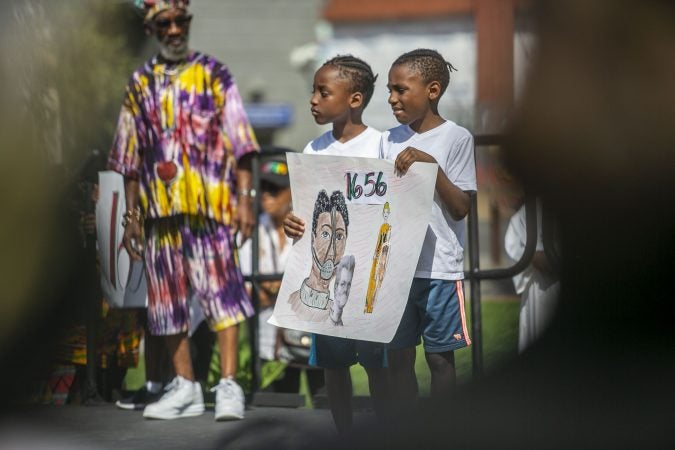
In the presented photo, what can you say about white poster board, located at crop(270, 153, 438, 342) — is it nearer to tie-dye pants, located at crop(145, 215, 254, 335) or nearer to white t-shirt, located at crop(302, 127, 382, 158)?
white t-shirt, located at crop(302, 127, 382, 158)

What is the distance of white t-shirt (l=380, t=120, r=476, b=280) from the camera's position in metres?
3.38

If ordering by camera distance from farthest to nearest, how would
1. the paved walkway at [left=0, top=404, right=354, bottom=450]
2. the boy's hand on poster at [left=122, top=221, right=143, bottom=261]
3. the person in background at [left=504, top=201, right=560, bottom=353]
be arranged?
the boy's hand on poster at [left=122, top=221, right=143, bottom=261] → the paved walkway at [left=0, top=404, right=354, bottom=450] → the person in background at [left=504, top=201, right=560, bottom=353]

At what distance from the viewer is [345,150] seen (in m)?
3.64

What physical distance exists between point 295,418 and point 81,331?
115 cm

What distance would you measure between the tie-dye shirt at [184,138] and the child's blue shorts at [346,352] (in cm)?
77

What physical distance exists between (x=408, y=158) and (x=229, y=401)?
3.87 ft

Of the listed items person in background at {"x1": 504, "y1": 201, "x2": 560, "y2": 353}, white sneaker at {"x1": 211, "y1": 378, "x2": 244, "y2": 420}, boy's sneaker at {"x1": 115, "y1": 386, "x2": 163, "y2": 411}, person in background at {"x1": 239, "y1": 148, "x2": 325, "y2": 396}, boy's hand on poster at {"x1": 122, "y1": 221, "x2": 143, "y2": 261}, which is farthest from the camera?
person in background at {"x1": 239, "y1": 148, "x2": 325, "y2": 396}

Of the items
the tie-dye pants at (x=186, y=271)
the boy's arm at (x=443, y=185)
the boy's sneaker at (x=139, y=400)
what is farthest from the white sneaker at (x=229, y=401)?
the boy's arm at (x=443, y=185)

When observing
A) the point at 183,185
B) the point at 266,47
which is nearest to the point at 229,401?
the point at 183,185

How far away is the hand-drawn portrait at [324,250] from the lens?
351 cm

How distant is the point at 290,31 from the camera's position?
489 inches

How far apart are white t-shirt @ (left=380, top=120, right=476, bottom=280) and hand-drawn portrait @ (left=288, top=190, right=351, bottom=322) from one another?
220 millimetres

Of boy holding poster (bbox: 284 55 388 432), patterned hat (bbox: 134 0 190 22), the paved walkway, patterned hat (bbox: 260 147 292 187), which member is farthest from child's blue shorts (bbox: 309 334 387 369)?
patterned hat (bbox: 134 0 190 22)

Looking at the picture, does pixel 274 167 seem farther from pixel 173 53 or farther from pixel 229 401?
pixel 229 401
